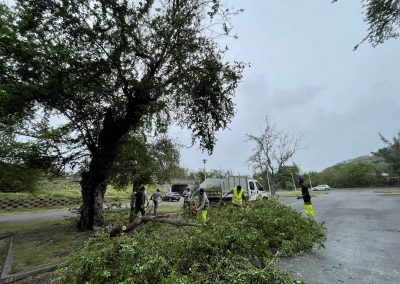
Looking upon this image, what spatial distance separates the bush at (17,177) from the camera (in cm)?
1639

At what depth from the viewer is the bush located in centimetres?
1639

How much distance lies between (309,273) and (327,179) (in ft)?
286

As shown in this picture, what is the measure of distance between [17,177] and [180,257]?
16987mm

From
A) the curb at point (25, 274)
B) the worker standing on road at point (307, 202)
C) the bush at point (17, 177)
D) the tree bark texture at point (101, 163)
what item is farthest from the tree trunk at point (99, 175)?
the worker standing on road at point (307, 202)

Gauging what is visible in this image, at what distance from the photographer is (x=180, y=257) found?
534 cm

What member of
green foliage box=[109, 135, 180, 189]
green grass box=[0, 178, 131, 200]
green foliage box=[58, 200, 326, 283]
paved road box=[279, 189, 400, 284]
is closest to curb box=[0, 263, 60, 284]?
green foliage box=[58, 200, 326, 283]

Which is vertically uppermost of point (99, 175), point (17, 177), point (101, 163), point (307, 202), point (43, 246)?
point (17, 177)

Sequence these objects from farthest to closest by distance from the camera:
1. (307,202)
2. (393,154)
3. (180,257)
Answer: (393,154)
(307,202)
(180,257)

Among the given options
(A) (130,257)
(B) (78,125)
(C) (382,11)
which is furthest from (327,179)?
(A) (130,257)

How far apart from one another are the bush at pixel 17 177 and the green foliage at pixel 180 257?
13.0 meters

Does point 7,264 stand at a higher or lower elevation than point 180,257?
lower

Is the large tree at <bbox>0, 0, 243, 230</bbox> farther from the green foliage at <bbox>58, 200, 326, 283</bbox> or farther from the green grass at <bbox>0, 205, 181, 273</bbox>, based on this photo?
the green foliage at <bbox>58, 200, 326, 283</bbox>

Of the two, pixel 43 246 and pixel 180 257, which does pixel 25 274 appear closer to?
pixel 43 246

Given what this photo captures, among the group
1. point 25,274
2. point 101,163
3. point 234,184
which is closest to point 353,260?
point 25,274
